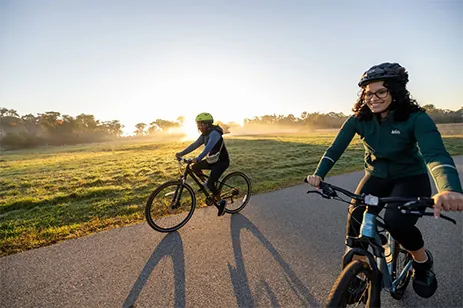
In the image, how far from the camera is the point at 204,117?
520 cm

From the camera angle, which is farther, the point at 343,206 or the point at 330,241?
the point at 343,206

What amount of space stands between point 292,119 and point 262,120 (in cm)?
1721

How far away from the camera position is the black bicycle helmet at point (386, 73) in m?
2.20

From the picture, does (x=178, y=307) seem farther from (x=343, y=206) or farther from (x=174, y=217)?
(x=343, y=206)

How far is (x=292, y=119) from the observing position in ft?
368

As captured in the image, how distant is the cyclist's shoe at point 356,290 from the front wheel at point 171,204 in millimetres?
3391

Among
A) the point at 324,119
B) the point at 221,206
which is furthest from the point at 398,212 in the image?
the point at 324,119

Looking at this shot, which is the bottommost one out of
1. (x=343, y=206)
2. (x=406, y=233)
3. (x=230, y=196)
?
(x=343, y=206)

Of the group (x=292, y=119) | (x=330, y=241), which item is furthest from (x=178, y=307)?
(x=292, y=119)

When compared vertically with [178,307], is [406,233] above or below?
above

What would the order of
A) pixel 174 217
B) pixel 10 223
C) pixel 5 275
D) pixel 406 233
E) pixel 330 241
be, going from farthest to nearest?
pixel 10 223
pixel 174 217
pixel 330 241
pixel 5 275
pixel 406 233

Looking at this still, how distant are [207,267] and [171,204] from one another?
1.85m

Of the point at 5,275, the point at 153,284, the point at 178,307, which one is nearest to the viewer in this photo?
the point at 178,307

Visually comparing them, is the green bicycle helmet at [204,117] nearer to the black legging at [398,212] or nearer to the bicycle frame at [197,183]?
the bicycle frame at [197,183]
